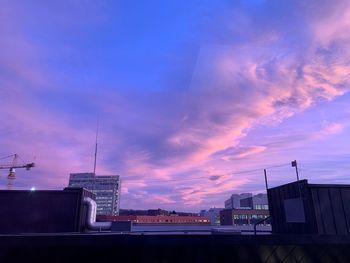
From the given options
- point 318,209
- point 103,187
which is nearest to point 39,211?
point 318,209

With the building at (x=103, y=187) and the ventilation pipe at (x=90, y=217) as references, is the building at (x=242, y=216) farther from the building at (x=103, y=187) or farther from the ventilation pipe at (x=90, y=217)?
the ventilation pipe at (x=90, y=217)

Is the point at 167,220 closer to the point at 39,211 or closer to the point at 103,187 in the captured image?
the point at 39,211

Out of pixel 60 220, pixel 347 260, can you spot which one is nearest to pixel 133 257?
pixel 347 260

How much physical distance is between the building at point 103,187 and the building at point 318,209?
147m

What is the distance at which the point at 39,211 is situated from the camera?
15.9 m

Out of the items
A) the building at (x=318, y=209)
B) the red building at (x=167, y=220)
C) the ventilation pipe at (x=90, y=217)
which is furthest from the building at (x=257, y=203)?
the building at (x=318, y=209)

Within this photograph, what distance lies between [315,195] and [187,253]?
11686mm

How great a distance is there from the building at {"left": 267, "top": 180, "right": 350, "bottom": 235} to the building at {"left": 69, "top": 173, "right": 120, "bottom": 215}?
147 metres

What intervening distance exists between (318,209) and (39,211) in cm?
1584

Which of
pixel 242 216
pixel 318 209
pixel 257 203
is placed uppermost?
pixel 257 203

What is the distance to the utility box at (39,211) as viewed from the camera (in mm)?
15648

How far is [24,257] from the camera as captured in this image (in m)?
5.28

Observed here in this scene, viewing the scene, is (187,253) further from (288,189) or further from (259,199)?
(259,199)

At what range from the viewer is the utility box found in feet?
51.3
